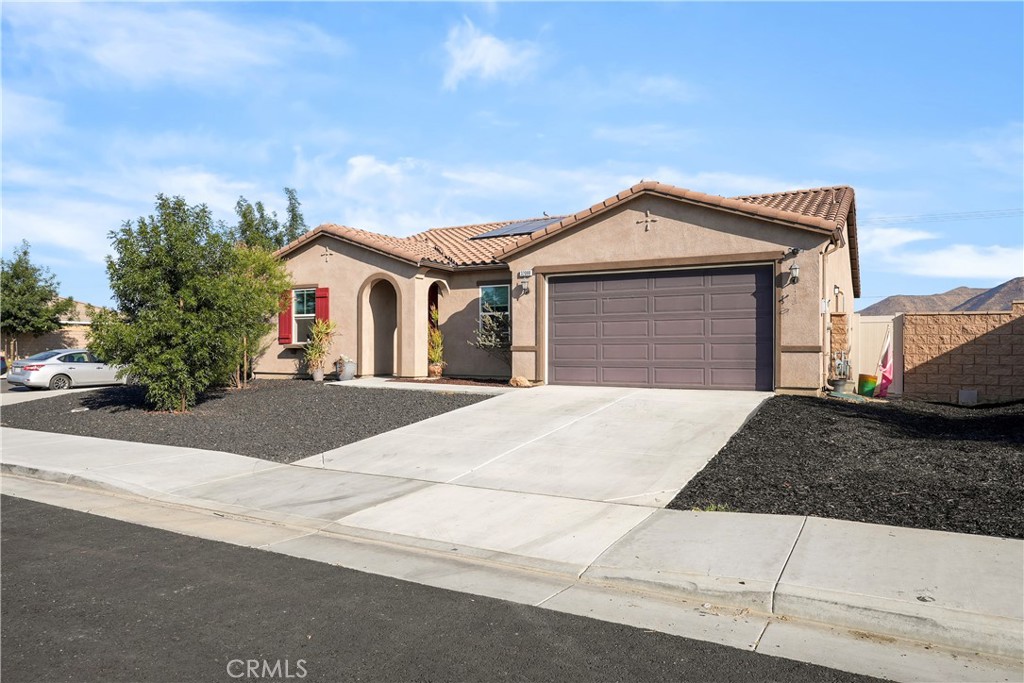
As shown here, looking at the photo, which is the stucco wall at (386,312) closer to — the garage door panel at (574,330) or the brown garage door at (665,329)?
the garage door panel at (574,330)

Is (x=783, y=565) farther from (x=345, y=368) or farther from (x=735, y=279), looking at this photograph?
(x=345, y=368)

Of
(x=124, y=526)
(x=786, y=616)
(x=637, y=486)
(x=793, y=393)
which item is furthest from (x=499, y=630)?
(x=793, y=393)

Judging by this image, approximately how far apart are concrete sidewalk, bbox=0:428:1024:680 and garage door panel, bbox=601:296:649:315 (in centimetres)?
785

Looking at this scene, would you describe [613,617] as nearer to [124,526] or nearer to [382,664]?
[382,664]

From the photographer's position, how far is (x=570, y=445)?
10.4 m

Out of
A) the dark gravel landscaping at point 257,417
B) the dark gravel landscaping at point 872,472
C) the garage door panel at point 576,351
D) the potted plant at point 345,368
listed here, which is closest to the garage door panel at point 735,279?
the garage door panel at point 576,351

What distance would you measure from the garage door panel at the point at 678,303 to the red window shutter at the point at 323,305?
9.10 metres

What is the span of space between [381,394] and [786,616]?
11.7 metres

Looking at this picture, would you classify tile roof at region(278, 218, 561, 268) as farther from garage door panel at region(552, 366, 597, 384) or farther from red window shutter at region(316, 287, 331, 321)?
garage door panel at region(552, 366, 597, 384)

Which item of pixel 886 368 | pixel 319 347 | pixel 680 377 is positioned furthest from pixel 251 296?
pixel 886 368

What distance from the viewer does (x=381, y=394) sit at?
1568 centimetres

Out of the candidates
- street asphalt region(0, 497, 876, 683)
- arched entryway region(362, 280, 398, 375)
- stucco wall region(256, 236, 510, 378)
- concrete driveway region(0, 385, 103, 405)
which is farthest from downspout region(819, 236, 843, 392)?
concrete driveway region(0, 385, 103, 405)

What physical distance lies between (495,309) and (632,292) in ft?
13.9

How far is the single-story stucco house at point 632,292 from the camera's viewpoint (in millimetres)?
13992
